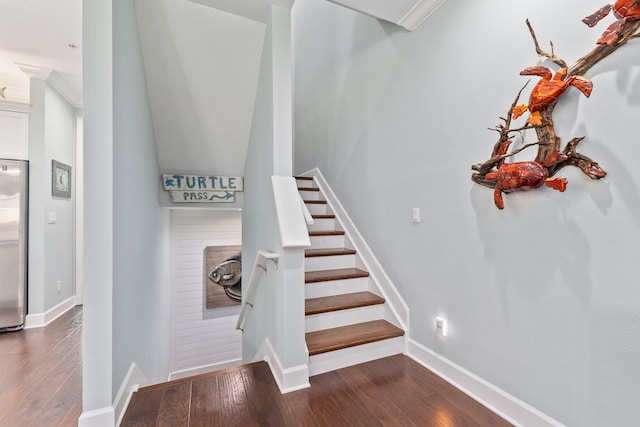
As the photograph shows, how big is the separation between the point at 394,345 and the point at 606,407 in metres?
1.18

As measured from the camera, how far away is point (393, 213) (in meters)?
2.37

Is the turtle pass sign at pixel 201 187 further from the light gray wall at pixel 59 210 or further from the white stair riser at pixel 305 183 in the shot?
the light gray wall at pixel 59 210

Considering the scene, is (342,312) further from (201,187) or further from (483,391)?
(201,187)

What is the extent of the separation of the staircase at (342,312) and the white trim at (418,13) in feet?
6.19

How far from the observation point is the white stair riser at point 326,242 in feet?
9.63

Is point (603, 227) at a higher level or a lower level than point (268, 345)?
higher

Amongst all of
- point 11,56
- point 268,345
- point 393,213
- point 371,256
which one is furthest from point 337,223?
point 11,56

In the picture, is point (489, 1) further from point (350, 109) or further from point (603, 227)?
point (350, 109)

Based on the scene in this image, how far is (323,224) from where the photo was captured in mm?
3244

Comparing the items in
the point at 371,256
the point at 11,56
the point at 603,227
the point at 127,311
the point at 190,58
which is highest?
the point at 11,56

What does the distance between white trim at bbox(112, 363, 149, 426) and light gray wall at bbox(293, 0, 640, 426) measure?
187cm

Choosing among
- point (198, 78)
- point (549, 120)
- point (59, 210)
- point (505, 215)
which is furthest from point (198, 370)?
point (549, 120)

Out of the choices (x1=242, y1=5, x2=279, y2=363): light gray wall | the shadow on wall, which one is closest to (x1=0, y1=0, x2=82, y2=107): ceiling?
(x1=242, y1=5, x2=279, y2=363): light gray wall

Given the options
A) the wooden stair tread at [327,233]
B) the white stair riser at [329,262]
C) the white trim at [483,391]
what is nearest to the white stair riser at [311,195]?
the wooden stair tread at [327,233]
